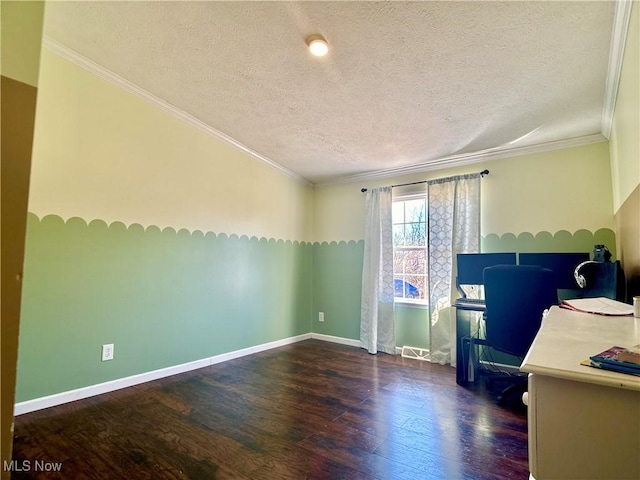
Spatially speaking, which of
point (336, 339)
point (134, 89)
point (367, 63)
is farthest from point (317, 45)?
point (336, 339)

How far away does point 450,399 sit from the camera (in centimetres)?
238

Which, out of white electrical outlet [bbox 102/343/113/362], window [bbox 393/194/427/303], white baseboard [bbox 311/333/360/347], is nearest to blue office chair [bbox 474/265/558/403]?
window [bbox 393/194/427/303]

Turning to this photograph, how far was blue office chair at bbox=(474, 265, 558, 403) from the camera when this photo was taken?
2.23m

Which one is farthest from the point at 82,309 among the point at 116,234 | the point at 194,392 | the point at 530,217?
the point at 530,217

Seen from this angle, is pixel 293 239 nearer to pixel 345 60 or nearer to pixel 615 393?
pixel 345 60

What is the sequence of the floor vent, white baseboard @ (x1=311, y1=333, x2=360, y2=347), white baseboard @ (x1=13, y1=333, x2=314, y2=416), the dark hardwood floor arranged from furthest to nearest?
1. white baseboard @ (x1=311, y1=333, x2=360, y2=347)
2. the floor vent
3. white baseboard @ (x1=13, y1=333, x2=314, y2=416)
4. the dark hardwood floor

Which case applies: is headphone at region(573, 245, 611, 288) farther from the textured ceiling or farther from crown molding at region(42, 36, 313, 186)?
crown molding at region(42, 36, 313, 186)

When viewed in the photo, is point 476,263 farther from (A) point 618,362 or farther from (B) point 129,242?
(B) point 129,242

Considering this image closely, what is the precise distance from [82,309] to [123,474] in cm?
129

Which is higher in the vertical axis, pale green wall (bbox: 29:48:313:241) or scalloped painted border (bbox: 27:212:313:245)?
pale green wall (bbox: 29:48:313:241)

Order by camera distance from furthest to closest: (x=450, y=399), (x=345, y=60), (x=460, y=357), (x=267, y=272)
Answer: (x=267, y=272) → (x=460, y=357) → (x=450, y=399) → (x=345, y=60)

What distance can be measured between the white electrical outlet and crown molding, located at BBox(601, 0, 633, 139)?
3.87 metres

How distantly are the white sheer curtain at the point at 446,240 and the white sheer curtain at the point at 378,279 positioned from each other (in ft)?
1.74

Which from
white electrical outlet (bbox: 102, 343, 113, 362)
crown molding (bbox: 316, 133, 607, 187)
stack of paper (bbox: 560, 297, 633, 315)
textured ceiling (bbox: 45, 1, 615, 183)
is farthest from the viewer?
crown molding (bbox: 316, 133, 607, 187)
